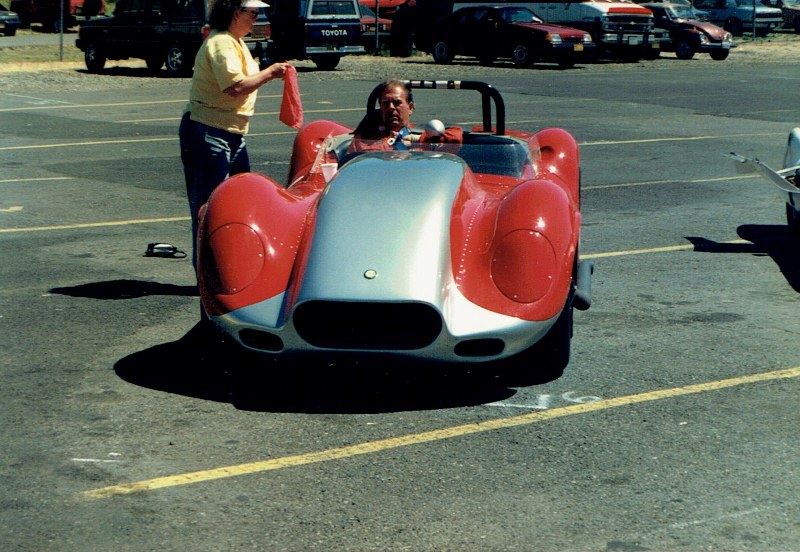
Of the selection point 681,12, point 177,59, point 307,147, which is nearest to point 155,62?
point 177,59

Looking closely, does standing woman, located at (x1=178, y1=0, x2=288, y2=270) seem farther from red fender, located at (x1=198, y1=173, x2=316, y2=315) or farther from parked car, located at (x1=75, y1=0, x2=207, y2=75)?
parked car, located at (x1=75, y1=0, x2=207, y2=75)

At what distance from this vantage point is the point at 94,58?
2809 cm

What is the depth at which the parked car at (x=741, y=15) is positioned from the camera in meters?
44.5

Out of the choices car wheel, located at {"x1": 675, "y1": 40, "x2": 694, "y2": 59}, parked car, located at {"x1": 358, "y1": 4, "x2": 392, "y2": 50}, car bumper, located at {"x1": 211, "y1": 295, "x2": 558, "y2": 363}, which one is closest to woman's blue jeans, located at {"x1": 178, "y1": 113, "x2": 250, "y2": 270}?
car bumper, located at {"x1": 211, "y1": 295, "x2": 558, "y2": 363}

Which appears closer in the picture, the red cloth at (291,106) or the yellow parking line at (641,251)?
the red cloth at (291,106)

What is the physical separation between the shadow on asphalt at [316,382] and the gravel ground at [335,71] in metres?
18.4

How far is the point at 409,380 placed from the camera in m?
6.07

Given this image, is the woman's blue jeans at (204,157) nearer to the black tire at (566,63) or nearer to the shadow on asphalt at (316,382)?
the shadow on asphalt at (316,382)

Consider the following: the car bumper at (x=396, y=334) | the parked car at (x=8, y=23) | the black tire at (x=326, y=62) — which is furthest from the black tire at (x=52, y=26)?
the car bumper at (x=396, y=334)

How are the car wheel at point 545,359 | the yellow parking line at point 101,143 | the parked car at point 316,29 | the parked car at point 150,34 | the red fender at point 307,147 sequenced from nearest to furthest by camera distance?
the car wheel at point 545,359 < the red fender at point 307,147 < the yellow parking line at point 101,143 < the parked car at point 150,34 < the parked car at point 316,29

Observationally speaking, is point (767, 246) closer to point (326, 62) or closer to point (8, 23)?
point (326, 62)

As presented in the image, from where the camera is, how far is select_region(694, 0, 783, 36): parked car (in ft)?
Answer: 146

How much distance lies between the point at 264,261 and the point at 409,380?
93cm

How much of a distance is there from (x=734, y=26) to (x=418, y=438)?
42.9 meters
